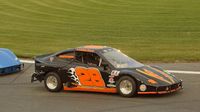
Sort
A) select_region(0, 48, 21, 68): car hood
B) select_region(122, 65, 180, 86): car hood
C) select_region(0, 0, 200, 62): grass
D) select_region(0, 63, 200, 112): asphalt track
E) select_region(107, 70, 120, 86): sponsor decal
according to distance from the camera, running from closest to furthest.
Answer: select_region(0, 63, 200, 112): asphalt track < select_region(122, 65, 180, 86): car hood < select_region(107, 70, 120, 86): sponsor decal < select_region(0, 48, 21, 68): car hood < select_region(0, 0, 200, 62): grass

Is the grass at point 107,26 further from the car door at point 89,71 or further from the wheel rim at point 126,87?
the wheel rim at point 126,87

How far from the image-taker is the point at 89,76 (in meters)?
13.5

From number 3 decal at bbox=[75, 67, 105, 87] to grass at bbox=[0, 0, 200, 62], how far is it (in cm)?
563

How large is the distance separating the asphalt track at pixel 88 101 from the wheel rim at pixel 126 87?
21 centimetres

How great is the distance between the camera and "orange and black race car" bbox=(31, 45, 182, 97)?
41.5 feet

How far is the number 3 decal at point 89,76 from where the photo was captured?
13.3 metres

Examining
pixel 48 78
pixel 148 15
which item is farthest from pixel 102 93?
pixel 148 15

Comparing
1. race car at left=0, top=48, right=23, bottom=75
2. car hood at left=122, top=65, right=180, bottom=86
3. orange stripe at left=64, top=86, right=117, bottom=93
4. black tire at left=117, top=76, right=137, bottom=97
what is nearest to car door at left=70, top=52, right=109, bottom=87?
orange stripe at left=64, top=86, right=117, bottom=93

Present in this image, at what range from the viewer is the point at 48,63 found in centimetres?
1427

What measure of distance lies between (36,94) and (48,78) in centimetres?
63

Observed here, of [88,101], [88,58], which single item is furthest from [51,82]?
[88,101]

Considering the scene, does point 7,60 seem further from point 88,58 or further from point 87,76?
point 87,76

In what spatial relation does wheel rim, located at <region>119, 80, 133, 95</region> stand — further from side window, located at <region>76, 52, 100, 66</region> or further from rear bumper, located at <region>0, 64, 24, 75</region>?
rear bumper, located at <region>0, 64, 24, 75</region>

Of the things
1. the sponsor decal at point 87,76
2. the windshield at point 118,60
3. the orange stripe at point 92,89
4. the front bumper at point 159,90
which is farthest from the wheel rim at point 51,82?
the front bumper at point 159,90
